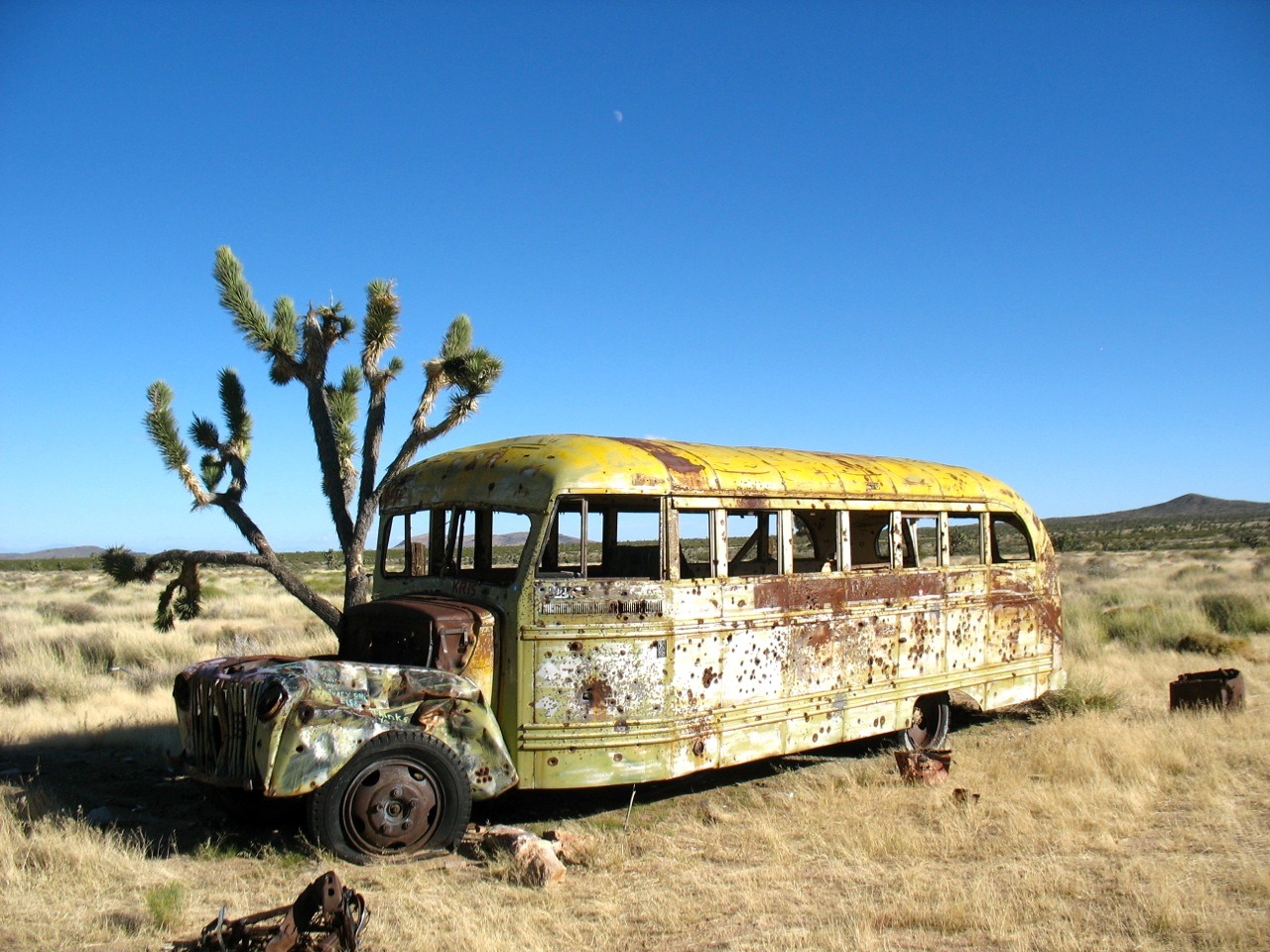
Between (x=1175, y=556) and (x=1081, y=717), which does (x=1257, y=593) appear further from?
(x=1175, y=556)

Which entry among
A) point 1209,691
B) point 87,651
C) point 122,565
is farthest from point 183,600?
point 1209,691

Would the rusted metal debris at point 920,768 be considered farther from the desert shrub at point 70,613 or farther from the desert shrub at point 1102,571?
the desert shrub at point 1102,571

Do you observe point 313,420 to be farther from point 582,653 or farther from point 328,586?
point 328,586

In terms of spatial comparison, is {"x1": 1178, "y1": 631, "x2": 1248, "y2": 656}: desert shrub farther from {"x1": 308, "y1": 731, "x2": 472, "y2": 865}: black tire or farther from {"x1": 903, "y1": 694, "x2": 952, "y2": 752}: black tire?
{"x1": 308, "y1": 731, "x2": 472, "y2": 865}: black tire

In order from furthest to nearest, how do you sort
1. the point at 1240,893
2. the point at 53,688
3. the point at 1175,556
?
the point at 1175,556
the point at 53,688
the point at 1240,893

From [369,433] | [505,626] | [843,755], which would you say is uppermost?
[369,433]

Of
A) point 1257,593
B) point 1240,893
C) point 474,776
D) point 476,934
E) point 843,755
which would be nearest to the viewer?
point 476,934

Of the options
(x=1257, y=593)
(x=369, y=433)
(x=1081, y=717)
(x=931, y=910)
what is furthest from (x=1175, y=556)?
(x=931, y=910)

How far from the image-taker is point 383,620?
6469mm

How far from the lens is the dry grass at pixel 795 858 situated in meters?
4.60

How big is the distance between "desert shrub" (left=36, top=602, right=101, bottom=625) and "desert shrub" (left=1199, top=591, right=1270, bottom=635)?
66.6 feet

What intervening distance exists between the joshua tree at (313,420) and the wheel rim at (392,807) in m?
5.47

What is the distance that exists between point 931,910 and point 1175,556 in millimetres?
37286

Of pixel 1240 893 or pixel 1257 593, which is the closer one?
pixel 1240 893
